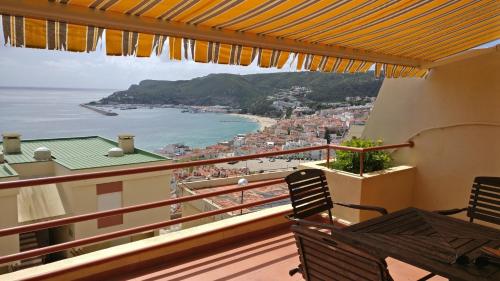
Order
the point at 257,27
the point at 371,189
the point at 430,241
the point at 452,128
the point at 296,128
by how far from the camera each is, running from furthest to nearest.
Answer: the point at 296,128 → the point at 452,128 → the point at 371,189 → the point at 257,27 → the point at 430,241

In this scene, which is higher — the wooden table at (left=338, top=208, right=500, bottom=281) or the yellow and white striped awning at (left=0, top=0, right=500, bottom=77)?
the yellow and white striped awning at (left=0, top=0, right=500, bottom=77)

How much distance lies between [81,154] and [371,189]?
24174mm

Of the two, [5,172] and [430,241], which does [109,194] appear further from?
[430,241]

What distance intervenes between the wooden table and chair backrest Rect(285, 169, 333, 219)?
74cm

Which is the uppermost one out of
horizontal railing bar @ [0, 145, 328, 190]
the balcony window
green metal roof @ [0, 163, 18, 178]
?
horizontal railing bar @ [0, 145, 328, 190]

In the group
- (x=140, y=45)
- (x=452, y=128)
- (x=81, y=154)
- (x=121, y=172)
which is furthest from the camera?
(x=81, y=154)

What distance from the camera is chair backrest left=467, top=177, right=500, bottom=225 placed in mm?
3109

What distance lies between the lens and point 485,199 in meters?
3.17

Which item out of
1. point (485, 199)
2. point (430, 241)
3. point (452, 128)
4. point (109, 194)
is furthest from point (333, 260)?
point (109, 194)

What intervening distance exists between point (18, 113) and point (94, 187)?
24.1 metres

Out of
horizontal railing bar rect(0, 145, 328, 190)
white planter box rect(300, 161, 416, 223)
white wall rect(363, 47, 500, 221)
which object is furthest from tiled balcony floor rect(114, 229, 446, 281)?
white wall rect(363, 47, 500, 221)

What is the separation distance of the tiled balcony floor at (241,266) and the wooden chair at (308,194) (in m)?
0.58

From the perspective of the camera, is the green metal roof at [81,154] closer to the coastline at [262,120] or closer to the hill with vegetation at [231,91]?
the hill with vegetation at [231,91]

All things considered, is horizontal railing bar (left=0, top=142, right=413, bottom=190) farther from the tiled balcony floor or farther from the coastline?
the coastline
